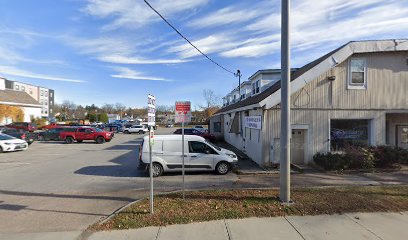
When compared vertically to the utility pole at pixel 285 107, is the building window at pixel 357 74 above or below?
above

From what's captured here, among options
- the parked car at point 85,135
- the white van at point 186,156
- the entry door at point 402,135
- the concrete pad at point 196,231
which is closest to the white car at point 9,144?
the parked car at point 85,135

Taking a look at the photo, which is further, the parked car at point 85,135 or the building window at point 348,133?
the parked car at point 85,135

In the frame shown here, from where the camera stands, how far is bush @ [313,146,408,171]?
493 inches

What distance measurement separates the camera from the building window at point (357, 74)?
1391 cm

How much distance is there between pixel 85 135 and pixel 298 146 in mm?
23364

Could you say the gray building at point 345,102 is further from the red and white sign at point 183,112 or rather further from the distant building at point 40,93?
the distant building at point 40,93

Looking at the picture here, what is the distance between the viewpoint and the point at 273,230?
19.2 feet

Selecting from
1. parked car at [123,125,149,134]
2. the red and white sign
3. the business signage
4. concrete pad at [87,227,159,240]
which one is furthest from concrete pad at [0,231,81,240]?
parked car at [123,125,149,134]

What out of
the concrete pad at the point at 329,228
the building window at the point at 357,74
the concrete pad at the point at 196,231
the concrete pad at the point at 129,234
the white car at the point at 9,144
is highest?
the building window at the point at 357,74

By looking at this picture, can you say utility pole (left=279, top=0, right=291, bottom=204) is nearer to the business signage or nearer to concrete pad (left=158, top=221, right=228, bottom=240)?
concrete pad (left=158, top=221, right=228, bottom=240)

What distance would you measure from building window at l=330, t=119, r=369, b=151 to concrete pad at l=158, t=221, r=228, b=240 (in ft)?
32.7

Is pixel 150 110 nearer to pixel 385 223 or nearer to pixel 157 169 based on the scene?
pixel 157 169

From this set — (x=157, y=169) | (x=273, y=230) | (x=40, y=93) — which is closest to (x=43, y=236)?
(x=273, y=230)

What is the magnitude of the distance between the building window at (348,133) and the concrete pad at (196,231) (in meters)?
9.95
